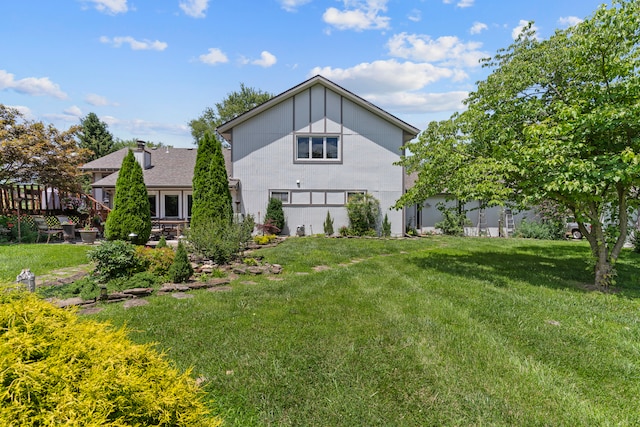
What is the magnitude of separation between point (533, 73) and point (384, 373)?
793 centimetres

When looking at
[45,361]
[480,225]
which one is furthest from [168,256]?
[480,225]

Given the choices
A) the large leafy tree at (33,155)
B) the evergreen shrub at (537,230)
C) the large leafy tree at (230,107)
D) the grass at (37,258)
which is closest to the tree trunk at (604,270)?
the evergreen shrub at (537,230)

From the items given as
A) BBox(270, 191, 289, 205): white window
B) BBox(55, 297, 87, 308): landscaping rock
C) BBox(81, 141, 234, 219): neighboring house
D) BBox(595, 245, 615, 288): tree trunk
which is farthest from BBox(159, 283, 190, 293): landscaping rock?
BBox(270, 191, 289, 205): white window

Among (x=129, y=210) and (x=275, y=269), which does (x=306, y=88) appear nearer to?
(x=129, y=210)

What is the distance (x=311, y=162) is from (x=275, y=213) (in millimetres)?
3191

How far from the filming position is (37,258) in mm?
8688

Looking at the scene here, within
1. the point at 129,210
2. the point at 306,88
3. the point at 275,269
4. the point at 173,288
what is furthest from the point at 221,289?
the point at 306,88

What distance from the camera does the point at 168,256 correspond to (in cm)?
738

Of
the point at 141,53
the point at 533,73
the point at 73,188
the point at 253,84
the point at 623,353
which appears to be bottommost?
the point at 623,353

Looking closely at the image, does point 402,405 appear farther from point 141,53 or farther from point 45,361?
point 141,53

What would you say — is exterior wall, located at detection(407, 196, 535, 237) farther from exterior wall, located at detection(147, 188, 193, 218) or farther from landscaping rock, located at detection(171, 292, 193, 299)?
landscaping rock, located at detection(171, 292, 193, 299)

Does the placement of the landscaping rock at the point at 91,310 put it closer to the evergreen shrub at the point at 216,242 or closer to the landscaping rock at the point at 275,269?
the evergreen shrub at the point at 216,242

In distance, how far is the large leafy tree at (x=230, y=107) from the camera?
38.0 metres

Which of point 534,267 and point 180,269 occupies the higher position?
point 180,269
